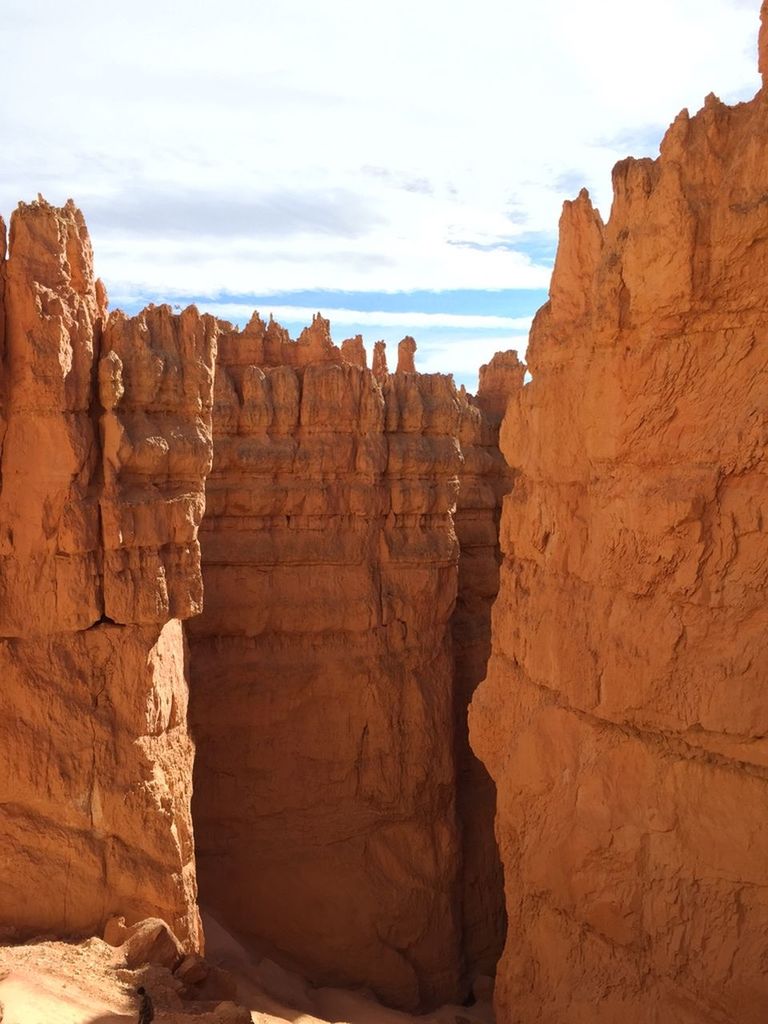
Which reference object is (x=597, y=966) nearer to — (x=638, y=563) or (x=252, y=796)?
(x=638, y=563)

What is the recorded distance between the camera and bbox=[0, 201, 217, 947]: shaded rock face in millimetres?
8297

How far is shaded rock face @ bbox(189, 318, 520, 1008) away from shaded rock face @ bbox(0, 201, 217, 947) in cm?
487

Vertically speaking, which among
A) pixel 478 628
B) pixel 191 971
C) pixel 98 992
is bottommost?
pixel 191 971

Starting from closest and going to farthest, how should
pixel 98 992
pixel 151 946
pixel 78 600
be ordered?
pixel 98 992 < pixel 151 946 < pixel 78 600

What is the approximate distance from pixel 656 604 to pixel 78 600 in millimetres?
4800

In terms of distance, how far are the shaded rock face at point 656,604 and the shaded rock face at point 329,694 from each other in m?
6.82

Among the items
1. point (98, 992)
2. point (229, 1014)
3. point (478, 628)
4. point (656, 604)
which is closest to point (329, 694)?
point (478, 628)

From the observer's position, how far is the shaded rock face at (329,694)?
44.8 ft

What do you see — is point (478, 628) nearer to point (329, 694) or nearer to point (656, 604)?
point (329, 694)

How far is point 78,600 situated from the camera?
840 centimetres

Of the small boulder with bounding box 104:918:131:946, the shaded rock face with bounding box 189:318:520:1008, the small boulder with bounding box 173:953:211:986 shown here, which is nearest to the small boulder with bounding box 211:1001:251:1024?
the small boulder with bounding box 173:953:211:986

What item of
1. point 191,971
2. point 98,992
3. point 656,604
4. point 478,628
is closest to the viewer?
point 656,604

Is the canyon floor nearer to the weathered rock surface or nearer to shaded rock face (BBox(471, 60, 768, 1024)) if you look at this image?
shaded rock face (BBox(471, 60, 768, 1024))

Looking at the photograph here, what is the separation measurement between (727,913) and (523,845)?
83.8 inches
